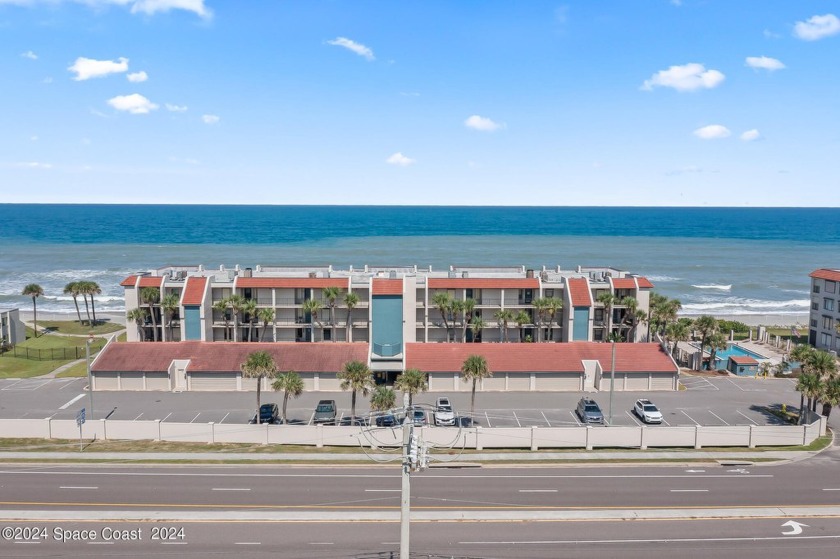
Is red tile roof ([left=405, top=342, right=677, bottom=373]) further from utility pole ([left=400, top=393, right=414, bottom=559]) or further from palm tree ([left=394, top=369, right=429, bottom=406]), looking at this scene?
utility pole ([left=400, top=393, right=414, bottom=559])

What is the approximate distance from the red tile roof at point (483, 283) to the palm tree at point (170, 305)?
30104 mm

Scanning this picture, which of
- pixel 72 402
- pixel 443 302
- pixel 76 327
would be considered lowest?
pixel 72 402

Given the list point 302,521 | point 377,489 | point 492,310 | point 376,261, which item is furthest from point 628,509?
point 376,261

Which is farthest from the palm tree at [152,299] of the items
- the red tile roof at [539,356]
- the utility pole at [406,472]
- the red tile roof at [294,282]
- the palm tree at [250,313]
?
the utility pole at [406,472]

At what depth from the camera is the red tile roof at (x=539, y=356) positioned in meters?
65.6

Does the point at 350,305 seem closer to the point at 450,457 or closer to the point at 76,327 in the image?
the point at 450,457

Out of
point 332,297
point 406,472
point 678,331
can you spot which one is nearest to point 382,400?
point 406,472

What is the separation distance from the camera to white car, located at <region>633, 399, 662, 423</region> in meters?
54.9

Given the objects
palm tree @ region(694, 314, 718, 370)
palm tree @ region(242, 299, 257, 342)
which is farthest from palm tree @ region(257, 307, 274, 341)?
palm tree @ region(694, 314, 718, 370)

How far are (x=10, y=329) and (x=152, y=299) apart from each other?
73.4 feet

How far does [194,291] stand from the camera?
73.9 m

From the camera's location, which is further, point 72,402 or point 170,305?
point 170,305

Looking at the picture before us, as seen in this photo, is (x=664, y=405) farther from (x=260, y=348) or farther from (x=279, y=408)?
(x=260, y=348)

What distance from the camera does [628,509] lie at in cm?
3669
